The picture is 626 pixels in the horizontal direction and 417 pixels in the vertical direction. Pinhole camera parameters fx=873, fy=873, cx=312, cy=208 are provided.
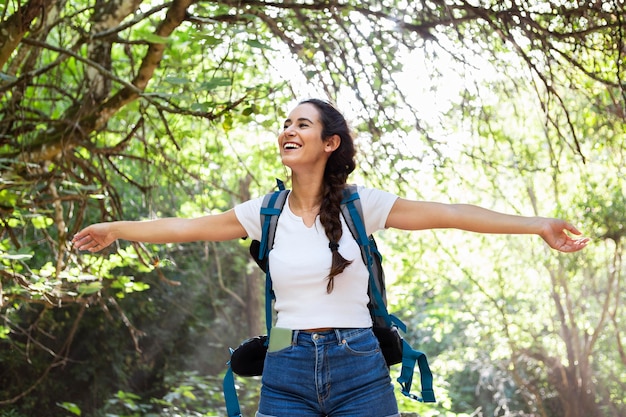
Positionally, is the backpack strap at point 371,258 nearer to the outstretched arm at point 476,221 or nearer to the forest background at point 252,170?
the outstretched arm at point 476,221

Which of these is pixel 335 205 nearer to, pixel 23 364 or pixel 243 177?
pixel 243 177

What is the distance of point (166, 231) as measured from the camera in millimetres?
2783

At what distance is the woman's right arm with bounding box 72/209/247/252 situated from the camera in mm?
2752

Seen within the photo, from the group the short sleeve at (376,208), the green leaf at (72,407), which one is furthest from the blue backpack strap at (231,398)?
the green leaf at (72,407)

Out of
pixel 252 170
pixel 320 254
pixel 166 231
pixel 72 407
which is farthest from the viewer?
pixel 252 170

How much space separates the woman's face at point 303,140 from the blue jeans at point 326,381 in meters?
0.56

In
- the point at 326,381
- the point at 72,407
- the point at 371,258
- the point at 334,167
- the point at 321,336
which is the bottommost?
the point at 72,407

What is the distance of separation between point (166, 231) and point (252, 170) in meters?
6.91

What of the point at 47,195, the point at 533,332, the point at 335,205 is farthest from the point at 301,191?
the point at 533,332

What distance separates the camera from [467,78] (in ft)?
16.1

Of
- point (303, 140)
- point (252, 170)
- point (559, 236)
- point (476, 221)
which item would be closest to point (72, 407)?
point (252, 170)

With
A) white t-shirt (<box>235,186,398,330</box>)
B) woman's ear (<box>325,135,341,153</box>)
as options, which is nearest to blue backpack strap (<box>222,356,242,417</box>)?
white t-shirt (<box>235,186,398,330</box>)

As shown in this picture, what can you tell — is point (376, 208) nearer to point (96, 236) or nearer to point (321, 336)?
point (321, 336)

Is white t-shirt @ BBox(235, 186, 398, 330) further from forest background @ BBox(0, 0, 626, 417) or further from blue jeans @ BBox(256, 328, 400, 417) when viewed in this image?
forest background @ BBox(0, 0, 626, 417)
